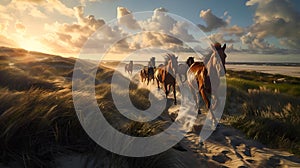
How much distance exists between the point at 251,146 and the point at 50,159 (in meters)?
4.21

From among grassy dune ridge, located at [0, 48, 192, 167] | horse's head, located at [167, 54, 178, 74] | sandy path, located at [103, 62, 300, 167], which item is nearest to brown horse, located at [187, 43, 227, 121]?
sandy path, located at [103, 62, 300, 167]

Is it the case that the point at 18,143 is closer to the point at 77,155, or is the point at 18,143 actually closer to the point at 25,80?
the point at 77,155

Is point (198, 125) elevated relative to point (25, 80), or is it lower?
lower

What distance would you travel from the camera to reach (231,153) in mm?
4328

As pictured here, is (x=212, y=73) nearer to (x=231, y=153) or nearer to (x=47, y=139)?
(x=231, y=153)

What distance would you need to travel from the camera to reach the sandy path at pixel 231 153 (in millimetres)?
3820

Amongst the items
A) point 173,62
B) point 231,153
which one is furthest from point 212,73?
point 173,62

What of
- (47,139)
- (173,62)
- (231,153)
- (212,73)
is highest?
(173,62)

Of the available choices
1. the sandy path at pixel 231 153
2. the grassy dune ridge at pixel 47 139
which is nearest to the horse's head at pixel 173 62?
the sandy path at pixel 231 153

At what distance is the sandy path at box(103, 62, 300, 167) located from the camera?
3.82 meters

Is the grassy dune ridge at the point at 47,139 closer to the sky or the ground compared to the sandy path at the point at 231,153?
closer to the sky

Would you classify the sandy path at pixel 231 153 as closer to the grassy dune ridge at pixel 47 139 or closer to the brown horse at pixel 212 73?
the grassy dune ridge at pixel 47 139

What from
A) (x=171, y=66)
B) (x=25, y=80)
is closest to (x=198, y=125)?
(x=171, y=66)

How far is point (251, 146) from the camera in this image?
4.69 m
